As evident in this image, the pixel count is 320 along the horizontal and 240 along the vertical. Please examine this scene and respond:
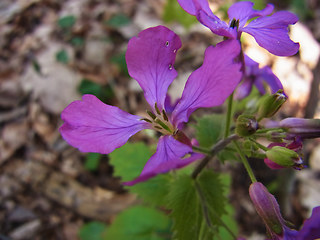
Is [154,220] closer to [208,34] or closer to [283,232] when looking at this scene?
[283,232]

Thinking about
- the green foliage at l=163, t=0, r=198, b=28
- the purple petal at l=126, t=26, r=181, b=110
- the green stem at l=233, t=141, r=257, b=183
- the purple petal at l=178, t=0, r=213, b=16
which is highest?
the purple petal at l=178, t=0, r=213, b=16

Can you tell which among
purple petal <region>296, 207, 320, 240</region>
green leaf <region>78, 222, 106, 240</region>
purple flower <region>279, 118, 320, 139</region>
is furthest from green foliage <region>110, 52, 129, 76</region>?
purple petal <region>296, 207, 320, 240</region>

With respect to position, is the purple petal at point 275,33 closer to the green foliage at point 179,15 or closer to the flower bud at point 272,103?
the flower bud at point 272,103

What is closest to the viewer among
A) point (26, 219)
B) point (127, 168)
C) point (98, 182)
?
point (127, 168)

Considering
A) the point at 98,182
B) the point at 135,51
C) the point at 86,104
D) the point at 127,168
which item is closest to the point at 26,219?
the point at 98,182

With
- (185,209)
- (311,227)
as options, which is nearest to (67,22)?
(185,209)

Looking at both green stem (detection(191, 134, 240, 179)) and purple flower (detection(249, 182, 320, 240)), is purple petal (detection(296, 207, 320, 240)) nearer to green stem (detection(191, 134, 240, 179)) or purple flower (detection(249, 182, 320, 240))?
purple flower (detection(249, 182, 320, 240))
